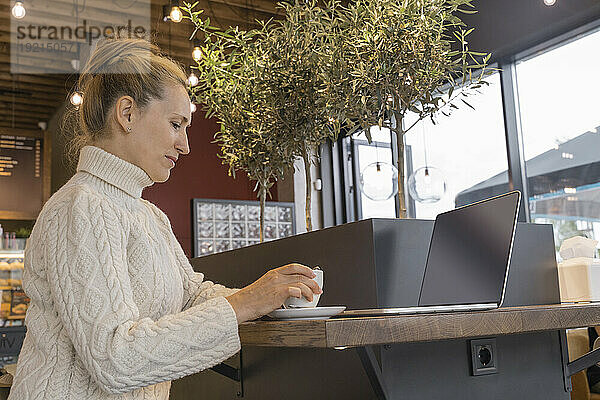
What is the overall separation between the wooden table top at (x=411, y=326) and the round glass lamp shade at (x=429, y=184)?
3609mm

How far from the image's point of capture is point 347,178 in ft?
22.3

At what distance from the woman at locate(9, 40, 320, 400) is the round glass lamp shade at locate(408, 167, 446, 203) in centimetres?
362

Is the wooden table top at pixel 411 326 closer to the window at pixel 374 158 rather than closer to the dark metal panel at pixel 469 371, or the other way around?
the dark metal panel at pixel 469 371

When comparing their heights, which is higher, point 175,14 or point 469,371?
point 175,14

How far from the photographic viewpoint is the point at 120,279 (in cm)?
118

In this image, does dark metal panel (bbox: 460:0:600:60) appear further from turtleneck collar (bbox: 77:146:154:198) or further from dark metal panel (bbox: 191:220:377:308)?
turtleneck collar (bbox: 77:146:154:198)

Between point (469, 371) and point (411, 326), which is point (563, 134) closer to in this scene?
point (469, 371)

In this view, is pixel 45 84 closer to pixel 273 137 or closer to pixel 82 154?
pixel 273 137

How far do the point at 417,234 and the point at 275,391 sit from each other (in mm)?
727

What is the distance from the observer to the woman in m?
1.15

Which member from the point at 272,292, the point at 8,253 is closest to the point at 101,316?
the point at 272,292

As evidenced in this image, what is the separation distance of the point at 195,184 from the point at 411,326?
635 centimetres

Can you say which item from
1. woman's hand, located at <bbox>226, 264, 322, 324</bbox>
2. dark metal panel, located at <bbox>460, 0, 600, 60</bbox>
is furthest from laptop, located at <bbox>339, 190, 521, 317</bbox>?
dark metal panel, located at <bbox>460, 0, 600, 60</bbox>

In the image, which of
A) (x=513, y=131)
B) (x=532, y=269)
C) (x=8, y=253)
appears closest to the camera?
(x=532, y=269)
